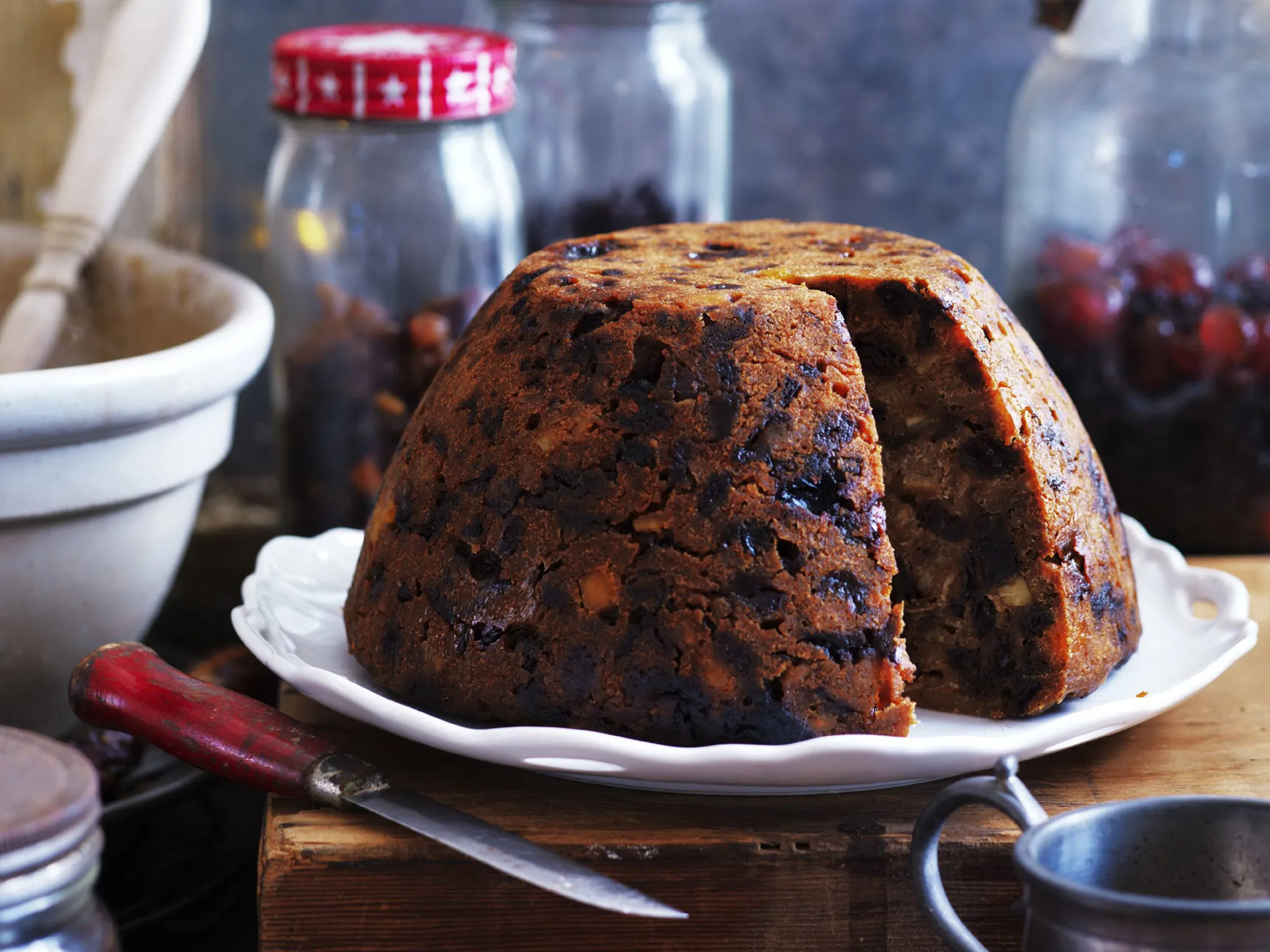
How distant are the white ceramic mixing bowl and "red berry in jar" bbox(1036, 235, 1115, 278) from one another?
2.51 feet

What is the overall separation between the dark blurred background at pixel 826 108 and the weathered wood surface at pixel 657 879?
1.02 m

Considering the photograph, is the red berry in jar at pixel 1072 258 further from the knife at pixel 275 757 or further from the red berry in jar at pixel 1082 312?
the knife at pixel 275 757

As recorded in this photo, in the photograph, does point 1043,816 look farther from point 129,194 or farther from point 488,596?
point 129,194

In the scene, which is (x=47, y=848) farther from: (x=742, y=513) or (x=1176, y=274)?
(x=1176, y=274)

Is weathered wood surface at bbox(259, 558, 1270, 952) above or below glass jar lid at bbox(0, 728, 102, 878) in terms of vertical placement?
below

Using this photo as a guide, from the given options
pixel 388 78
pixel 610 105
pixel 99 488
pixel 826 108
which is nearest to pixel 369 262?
pixel 388 78

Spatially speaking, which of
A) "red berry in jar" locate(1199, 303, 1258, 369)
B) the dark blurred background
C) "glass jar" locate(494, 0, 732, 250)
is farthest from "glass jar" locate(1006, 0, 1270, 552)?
"glass jar" locate(494, 0, 732, 250)

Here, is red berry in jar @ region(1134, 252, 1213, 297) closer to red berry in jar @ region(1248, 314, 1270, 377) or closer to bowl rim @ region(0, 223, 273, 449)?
red berry in jar @ region(1248, 314, 1270, 377)

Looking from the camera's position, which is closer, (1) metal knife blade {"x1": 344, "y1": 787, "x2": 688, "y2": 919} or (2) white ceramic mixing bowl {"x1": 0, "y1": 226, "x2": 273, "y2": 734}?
(1) metal knife blade {"x1": 344, "y1": 787, "x2": 688, "y2": 919}

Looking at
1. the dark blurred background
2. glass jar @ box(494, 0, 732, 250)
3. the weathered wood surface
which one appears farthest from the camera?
the dark blurred background

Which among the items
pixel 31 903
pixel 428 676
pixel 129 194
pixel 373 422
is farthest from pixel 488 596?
pixel 129 194

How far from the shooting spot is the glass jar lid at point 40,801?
0.68 m

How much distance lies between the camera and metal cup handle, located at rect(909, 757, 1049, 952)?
2.56ft

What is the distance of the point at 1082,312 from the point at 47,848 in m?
1.13
